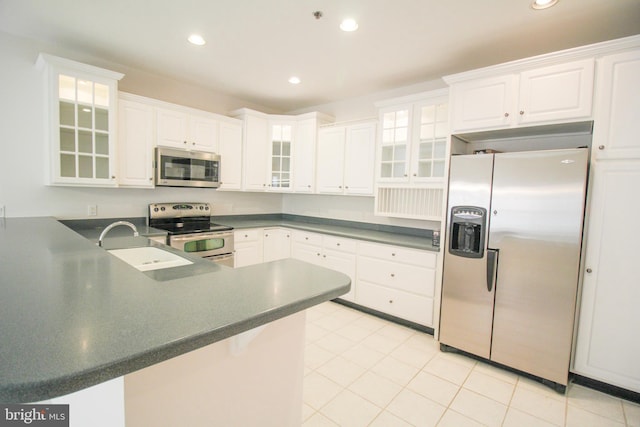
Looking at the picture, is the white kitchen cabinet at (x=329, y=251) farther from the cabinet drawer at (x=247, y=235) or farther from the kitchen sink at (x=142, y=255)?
the kitchen sink at (x=142, y=255)

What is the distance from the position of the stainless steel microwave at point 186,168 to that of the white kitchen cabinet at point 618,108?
3.58 meters

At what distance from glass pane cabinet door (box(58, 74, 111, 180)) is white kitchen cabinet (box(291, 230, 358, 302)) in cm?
223

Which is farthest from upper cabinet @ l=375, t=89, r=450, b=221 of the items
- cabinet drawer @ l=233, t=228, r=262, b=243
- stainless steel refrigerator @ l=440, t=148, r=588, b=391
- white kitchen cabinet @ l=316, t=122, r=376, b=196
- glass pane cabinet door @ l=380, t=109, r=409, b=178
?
cabinet drawer @ l=233, t=228, r=262, b=243

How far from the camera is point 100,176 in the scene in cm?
288

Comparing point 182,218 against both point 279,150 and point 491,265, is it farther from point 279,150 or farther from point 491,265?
point 491,265

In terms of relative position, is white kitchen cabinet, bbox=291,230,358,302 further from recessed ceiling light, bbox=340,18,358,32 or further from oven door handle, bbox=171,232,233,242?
recessed ceiling light, bbox=340,18,358,32

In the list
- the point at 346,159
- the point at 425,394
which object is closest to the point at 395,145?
the point at 346,159

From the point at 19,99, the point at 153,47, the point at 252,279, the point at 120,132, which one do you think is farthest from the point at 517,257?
the point at 19,99

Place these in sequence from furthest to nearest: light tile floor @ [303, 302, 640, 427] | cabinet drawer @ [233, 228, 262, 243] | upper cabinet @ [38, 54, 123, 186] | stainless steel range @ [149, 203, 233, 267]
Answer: cabinet drawer @ [233, 228, 262, 243], stainless steel range @ [149, 203, 233, 267], upper cabinet @ [38, 54, 123, 186], light tile floor @ [303, 302, 640, 427]

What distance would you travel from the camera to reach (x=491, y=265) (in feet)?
7.57

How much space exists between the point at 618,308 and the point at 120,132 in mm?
4397

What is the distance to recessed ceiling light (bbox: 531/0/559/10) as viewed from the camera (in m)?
1.87

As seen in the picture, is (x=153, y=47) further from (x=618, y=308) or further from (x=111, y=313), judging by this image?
(x=618, y=308)

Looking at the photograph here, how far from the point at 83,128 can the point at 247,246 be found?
2.08 metres
